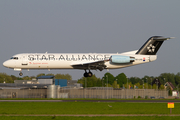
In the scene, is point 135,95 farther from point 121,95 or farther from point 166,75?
point 166,75

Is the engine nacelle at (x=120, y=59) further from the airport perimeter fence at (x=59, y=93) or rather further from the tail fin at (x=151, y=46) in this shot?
the airport perimeter fence at (x=59, y=93)

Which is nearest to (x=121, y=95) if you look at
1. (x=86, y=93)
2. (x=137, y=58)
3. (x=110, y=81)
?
(x=86, y=93)

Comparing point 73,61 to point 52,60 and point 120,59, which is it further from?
point 120,59

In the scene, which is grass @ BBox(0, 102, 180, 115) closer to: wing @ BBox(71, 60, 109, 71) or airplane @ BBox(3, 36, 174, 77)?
wing @ BBox(71, 60, 109, 71)

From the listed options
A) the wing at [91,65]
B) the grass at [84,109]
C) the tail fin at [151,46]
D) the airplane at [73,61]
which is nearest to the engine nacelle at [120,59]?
the airplane at [73,61]

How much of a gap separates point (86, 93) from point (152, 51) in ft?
58.1

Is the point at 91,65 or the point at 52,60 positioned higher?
the point at 52,60

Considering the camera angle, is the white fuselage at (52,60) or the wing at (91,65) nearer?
the wing at (91,65)

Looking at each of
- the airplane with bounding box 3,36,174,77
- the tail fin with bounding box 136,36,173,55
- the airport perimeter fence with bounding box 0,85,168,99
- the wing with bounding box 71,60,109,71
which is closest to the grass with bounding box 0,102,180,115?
the wing with bounding box 71,60,109,71

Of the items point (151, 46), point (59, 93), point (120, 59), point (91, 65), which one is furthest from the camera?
point (59, 93)

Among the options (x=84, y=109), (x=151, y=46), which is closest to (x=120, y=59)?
(x=151, y=46)

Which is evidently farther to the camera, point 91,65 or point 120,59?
point 120,59

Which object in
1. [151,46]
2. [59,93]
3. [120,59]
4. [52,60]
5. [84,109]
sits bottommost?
[84,109]

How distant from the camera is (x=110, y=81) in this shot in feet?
494
